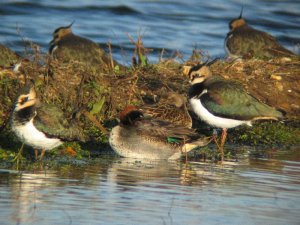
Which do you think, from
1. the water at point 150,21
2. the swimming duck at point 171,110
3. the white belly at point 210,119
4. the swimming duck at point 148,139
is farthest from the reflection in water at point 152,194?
the water at point 150,21

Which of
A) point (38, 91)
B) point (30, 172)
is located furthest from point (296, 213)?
point (38, 91)

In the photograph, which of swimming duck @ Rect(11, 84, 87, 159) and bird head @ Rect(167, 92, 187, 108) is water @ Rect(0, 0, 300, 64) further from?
swimming duck @ Rect(11, 84, 87, 159)

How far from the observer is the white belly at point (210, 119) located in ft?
38.6

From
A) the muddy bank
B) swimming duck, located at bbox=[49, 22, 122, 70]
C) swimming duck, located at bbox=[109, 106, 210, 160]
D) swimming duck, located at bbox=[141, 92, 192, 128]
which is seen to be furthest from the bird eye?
swimming duck, located at bbox=[49, 22, 122, 70]

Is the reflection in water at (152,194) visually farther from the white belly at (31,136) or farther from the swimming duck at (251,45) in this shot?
the swimming duck at (251,45)

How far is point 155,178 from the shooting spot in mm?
9312

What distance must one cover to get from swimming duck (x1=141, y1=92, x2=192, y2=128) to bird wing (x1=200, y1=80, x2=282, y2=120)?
298mm

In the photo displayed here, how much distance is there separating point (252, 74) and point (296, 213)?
650 centimetres

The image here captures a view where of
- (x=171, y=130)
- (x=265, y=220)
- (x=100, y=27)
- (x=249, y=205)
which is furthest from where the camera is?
(x=100, y=27)

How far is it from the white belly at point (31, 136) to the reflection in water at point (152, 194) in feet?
1.46

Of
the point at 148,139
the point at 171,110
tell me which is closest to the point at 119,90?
the point at 171,110

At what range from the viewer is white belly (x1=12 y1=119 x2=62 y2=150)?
9836 mm

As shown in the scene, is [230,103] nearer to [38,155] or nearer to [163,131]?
[163,131]

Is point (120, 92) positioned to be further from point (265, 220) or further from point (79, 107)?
point (265, 220)
